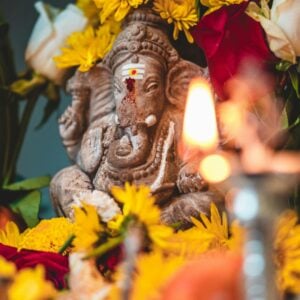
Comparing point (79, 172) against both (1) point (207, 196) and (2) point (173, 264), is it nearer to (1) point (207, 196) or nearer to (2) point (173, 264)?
(1) point (207, 196)

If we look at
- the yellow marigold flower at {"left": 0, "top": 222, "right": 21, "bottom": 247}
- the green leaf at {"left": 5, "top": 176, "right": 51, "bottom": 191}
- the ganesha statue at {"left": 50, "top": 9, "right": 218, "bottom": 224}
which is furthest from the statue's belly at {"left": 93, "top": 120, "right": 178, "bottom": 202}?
the green leaf at {"left": 5, "top": 176, "right": 51, "bottom": 191}

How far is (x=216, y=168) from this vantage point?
77 cm

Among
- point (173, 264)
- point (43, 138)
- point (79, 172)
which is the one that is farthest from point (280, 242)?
point (43, 138)

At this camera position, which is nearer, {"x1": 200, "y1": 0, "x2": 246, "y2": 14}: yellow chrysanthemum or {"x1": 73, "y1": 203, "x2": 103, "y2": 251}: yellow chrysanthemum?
{"x1": 73, "y1": 203, "x2": 103, "y2": 251}: yellow chrysanthemum

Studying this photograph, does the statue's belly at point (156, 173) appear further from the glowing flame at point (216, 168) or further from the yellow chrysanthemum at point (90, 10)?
the yellow chrysanthemum at point (90, 10)

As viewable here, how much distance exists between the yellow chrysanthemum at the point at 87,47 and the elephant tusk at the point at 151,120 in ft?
0.40

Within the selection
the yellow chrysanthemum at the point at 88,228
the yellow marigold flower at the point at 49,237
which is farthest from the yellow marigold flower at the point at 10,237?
the yellow chrysanthemum at the point at 88,228

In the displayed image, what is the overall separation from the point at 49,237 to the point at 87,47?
25 cm

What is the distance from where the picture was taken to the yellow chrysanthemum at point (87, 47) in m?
Answer: 1.03

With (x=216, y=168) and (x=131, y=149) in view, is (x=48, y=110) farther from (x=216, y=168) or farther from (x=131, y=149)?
(x=216, y=168)

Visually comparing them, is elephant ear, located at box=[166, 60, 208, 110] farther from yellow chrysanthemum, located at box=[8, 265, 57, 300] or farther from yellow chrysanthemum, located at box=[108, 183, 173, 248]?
yellow chrysanthemum, located at box=[8, 265, 57, 300]

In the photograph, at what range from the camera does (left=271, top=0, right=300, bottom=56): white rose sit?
2.98ft

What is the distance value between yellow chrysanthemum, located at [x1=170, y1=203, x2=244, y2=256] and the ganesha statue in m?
0.06

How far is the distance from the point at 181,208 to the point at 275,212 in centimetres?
37
